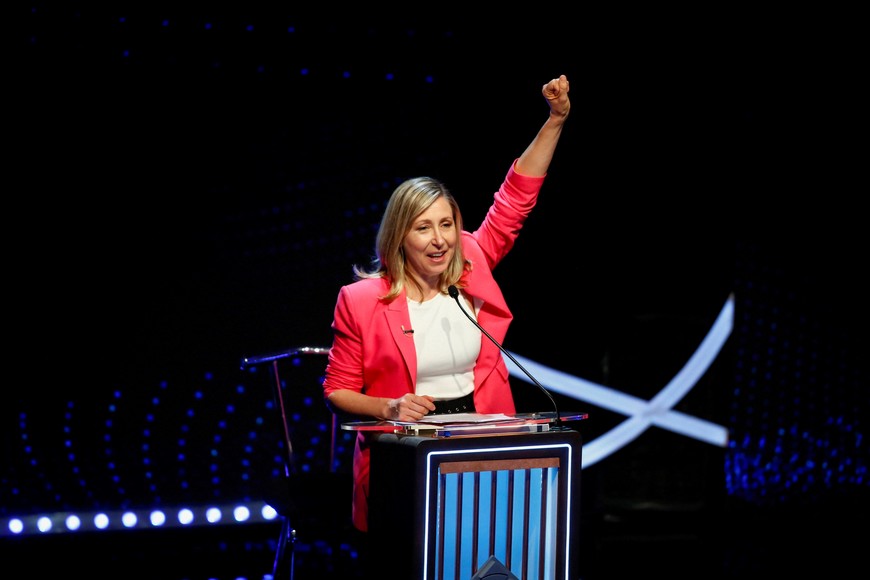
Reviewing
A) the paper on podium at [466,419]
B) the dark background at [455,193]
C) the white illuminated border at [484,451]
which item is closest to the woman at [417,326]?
the paper on podium at [466,419]

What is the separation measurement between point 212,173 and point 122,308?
26.5 inches

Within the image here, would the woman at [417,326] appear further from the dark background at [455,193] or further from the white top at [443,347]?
the dark background at [455,193]

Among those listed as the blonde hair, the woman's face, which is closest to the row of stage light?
the blonde hair

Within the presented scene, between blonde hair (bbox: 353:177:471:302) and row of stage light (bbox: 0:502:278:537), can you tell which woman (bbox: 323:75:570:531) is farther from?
row of stage light (bbox: 0:502:278:537)

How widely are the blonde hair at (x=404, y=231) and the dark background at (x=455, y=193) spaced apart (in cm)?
165

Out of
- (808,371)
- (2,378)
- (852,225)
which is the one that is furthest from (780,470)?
(2,378)

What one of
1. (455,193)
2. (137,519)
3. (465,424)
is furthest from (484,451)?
(137,519)

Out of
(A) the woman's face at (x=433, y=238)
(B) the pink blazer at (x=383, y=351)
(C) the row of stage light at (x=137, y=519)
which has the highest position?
(A) the woman's face at (x=433, y=238)

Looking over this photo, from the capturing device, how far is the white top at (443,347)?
8.07ft

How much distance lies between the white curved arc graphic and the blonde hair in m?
2.00

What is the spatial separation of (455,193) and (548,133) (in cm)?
151

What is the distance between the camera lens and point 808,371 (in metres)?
4.96

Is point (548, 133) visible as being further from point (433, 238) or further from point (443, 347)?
point (443, 347)

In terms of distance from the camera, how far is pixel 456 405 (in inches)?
97.8
